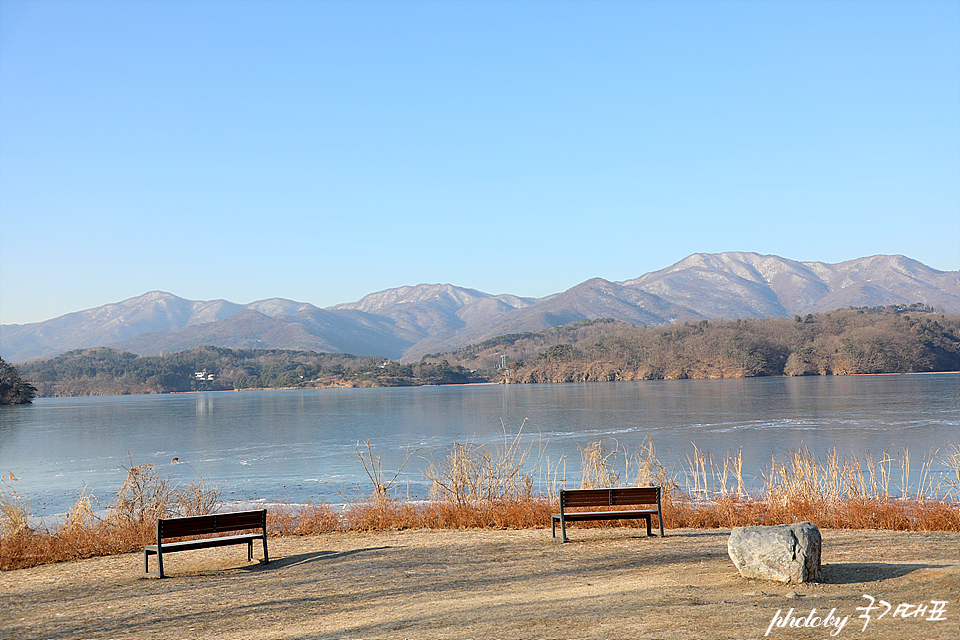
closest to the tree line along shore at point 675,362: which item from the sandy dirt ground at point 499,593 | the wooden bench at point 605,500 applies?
the wooden bench at point 605,500

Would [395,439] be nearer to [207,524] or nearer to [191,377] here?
[207,524]

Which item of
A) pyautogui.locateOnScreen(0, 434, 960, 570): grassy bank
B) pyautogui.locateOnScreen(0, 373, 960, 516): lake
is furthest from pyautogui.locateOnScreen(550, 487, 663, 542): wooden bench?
pyautogui.locateOnScreen(0, 373, 960, 516): lake

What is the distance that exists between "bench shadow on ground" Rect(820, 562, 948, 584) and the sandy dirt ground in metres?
0.02

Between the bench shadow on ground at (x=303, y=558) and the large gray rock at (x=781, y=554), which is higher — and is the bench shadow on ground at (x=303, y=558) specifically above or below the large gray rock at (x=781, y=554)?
below

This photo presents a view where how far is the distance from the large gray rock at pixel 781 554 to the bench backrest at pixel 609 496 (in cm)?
292

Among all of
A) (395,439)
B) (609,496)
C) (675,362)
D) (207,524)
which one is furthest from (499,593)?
(675,362)

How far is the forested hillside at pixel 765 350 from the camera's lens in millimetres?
140375

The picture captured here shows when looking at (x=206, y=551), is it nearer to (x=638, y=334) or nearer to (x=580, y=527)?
(x=580, y=527)

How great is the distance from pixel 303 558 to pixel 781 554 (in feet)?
19.8

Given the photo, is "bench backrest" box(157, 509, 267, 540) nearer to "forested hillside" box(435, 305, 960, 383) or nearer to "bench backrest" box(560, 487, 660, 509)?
"bench backrest" box(560, 487, 660, 509)

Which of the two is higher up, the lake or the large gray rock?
the large gray rock

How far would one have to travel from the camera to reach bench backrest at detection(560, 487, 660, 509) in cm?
1020

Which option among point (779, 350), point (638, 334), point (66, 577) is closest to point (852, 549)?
point (66, 577)

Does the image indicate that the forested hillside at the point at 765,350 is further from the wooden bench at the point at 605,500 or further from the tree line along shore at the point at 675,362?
the wooden bench at the point at 605,500
